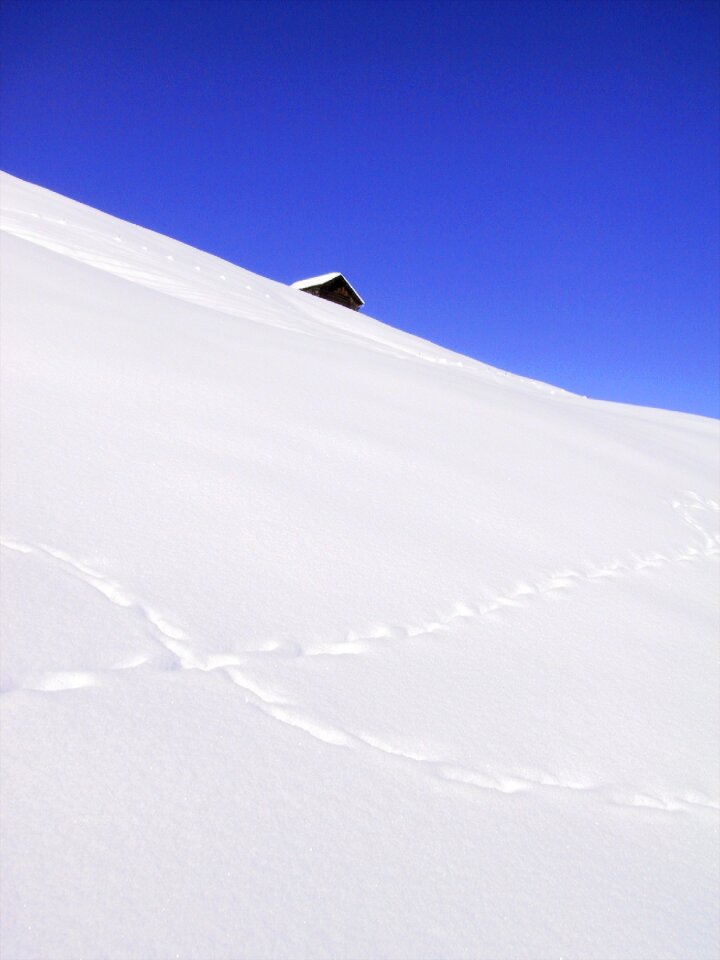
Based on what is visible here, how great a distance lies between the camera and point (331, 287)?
23.6m

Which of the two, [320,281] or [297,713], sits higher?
[320,281]

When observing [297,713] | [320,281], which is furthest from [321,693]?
[320,281]

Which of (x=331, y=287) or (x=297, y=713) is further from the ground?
(x=331, y=287)

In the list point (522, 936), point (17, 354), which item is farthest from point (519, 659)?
point (17, 354)

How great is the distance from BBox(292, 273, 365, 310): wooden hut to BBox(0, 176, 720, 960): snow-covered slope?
21.7 meters

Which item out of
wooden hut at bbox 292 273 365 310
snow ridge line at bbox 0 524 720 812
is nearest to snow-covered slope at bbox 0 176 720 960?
snow ridge line at bbox 0 524 720 812

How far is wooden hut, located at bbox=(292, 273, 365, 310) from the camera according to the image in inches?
918

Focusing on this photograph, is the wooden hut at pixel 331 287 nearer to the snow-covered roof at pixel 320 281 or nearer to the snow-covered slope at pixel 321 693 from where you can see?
the snow-covered roof at pixel 320 281

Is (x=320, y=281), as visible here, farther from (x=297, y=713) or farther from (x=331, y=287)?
(x=297, y=713)

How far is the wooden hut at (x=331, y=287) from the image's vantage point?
23328 millimetres

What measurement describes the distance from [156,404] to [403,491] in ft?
3.12

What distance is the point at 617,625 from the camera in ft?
5.59

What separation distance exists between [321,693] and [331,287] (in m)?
23.8

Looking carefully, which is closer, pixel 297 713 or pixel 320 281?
pixel 297 713
